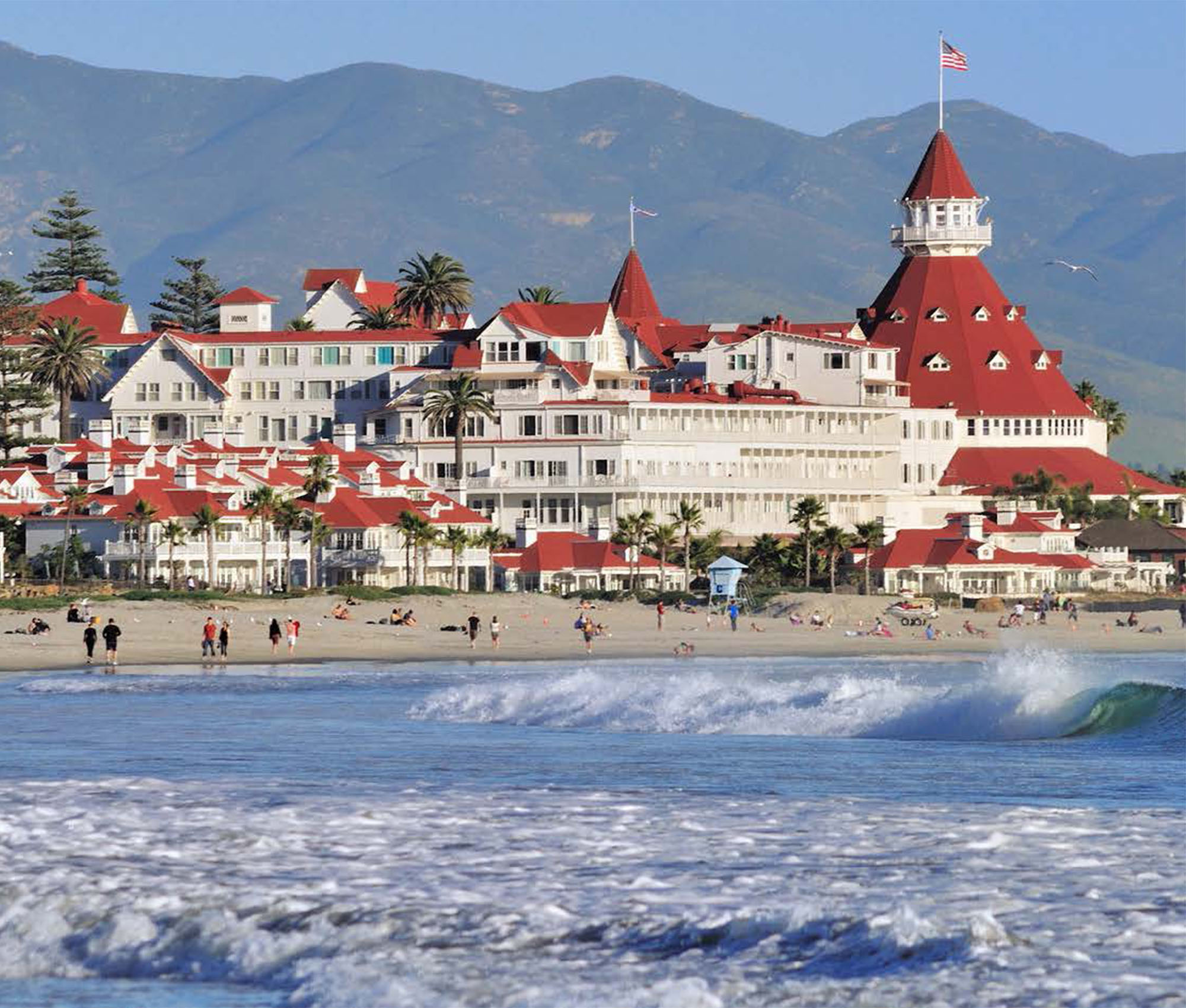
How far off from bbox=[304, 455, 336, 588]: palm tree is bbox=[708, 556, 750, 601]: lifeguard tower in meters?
13.9

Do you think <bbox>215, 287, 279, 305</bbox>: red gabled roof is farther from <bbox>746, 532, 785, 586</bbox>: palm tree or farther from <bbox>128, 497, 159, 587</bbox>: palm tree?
<bbox>128, 497, 159, 587</bbox>: palm tree

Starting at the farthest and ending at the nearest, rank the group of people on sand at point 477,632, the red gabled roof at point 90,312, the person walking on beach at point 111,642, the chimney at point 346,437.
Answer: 1. the red gabled roof at point 90,312
2. the chimney at point 346,437
3. the group of people on sand at point 477,632
4. the person walking on beach at point 111,642

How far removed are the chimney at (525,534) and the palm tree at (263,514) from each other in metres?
13.7

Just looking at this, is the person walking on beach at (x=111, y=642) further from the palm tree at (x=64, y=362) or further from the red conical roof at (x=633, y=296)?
the red conical roof at (x=633, y=296)

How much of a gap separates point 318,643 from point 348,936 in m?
49.9

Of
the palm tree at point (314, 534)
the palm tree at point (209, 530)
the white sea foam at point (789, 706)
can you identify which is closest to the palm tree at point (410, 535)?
the palm tree at point (314, 534)

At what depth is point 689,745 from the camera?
34812 millimetres

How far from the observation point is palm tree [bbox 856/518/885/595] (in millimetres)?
99375

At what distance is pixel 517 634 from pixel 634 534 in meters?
25.1

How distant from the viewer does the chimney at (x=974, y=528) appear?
106 metres

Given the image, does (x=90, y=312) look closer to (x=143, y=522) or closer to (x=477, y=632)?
(x=143, y=522)

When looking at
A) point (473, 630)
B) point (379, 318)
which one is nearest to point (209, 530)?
point (473, 630)

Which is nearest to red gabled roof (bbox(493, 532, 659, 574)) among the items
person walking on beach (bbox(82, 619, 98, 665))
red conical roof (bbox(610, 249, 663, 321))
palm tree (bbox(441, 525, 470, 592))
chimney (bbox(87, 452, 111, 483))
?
palm tree (bbox(441, 525, 470, 592))

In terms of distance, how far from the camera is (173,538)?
8631 cm
